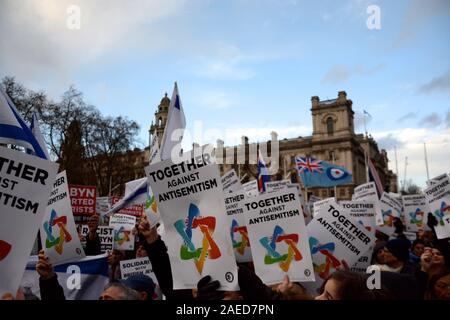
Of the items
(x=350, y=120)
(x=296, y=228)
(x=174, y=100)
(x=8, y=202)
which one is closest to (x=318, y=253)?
(x=296, y=228)

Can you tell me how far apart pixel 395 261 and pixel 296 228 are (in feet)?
5.83

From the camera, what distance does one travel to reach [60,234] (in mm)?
4191

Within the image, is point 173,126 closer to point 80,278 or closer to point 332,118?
point 80,278

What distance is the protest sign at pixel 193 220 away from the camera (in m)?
3.35

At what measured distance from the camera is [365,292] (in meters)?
2.82

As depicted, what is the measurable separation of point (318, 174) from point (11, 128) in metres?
13.5

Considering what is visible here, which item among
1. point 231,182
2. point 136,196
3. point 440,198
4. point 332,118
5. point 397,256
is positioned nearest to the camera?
point 397,256

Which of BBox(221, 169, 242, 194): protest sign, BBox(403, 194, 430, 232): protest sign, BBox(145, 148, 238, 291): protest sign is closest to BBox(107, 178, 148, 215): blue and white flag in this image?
BBox(221, 169, 242, 194): protest sign

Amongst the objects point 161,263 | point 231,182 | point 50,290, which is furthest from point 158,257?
point 231,182

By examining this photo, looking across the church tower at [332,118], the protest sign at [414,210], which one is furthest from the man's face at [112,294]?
the church tower at [332,118]

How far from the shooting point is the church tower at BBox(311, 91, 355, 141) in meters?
62.4

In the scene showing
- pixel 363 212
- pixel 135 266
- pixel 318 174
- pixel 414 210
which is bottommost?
pixel 135 266

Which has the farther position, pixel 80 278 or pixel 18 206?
pixel 80 278
